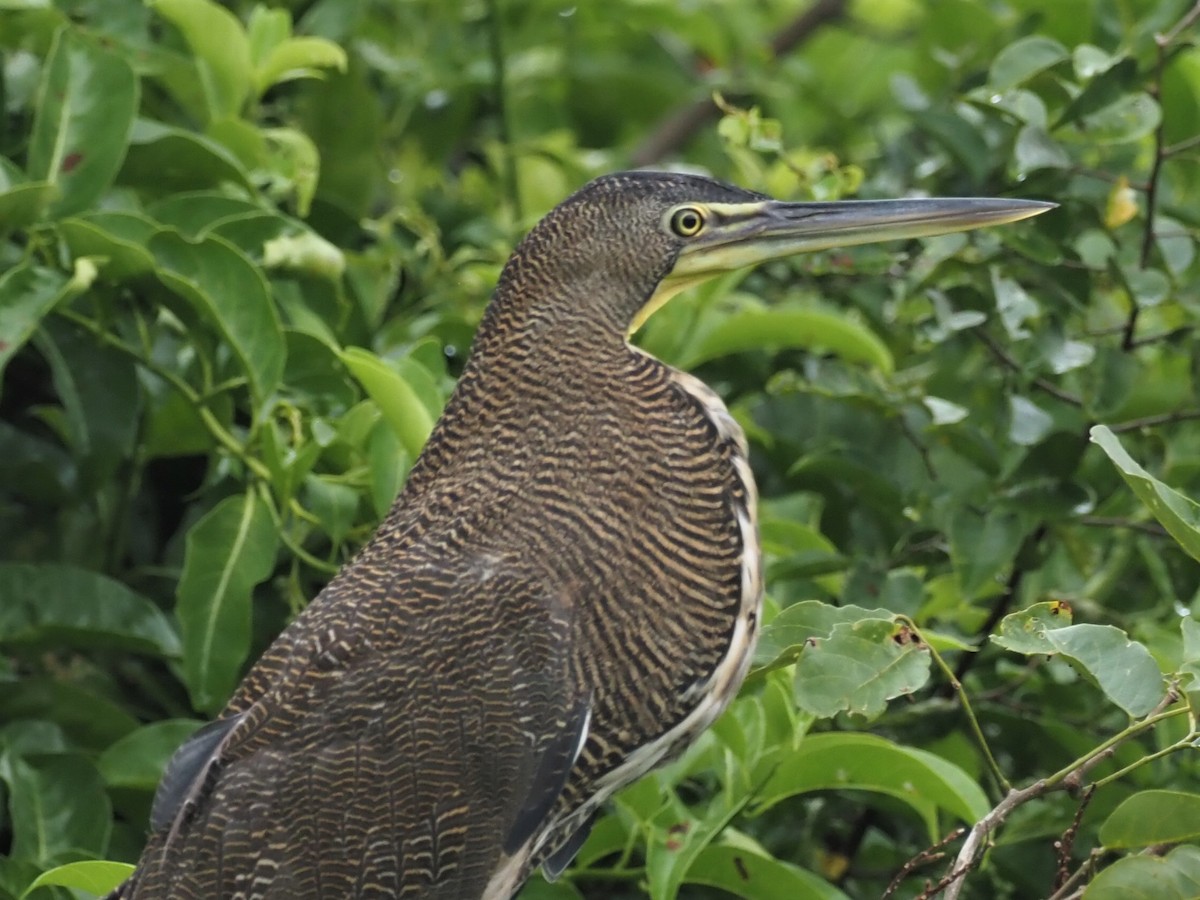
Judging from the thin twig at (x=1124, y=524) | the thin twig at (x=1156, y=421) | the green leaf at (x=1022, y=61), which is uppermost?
the green leaf at (x=1022, y=61)

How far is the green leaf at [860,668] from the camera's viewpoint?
167 cm

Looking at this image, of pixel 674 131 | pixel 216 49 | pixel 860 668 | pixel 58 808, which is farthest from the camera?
pixel 674 131

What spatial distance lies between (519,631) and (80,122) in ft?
3.31

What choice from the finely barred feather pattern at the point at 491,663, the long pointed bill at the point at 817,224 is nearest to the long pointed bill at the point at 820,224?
the long pointed bill at the point at 817,224

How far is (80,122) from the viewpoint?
7.98 ft

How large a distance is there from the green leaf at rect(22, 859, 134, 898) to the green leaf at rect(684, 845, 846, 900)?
2.07 ft

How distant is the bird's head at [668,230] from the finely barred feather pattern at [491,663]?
0.35ft

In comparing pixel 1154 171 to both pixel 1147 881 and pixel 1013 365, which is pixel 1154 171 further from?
pixel 1147 881

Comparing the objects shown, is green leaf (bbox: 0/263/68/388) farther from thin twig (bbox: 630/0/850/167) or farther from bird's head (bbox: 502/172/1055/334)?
thin twig (bbox: 630/0/850/167)

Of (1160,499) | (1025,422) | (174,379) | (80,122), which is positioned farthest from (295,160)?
(1160,499)

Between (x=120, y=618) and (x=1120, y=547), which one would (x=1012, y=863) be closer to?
(x=1120, y=547)

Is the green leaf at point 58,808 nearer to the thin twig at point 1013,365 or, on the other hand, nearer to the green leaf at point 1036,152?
the thin twig at point 1013,365

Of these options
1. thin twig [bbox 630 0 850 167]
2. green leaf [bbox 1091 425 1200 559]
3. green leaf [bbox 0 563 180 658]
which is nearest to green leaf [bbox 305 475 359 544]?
green leaf [bbox 0 563 180 658]

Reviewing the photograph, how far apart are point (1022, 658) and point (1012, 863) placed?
359 millimetres
